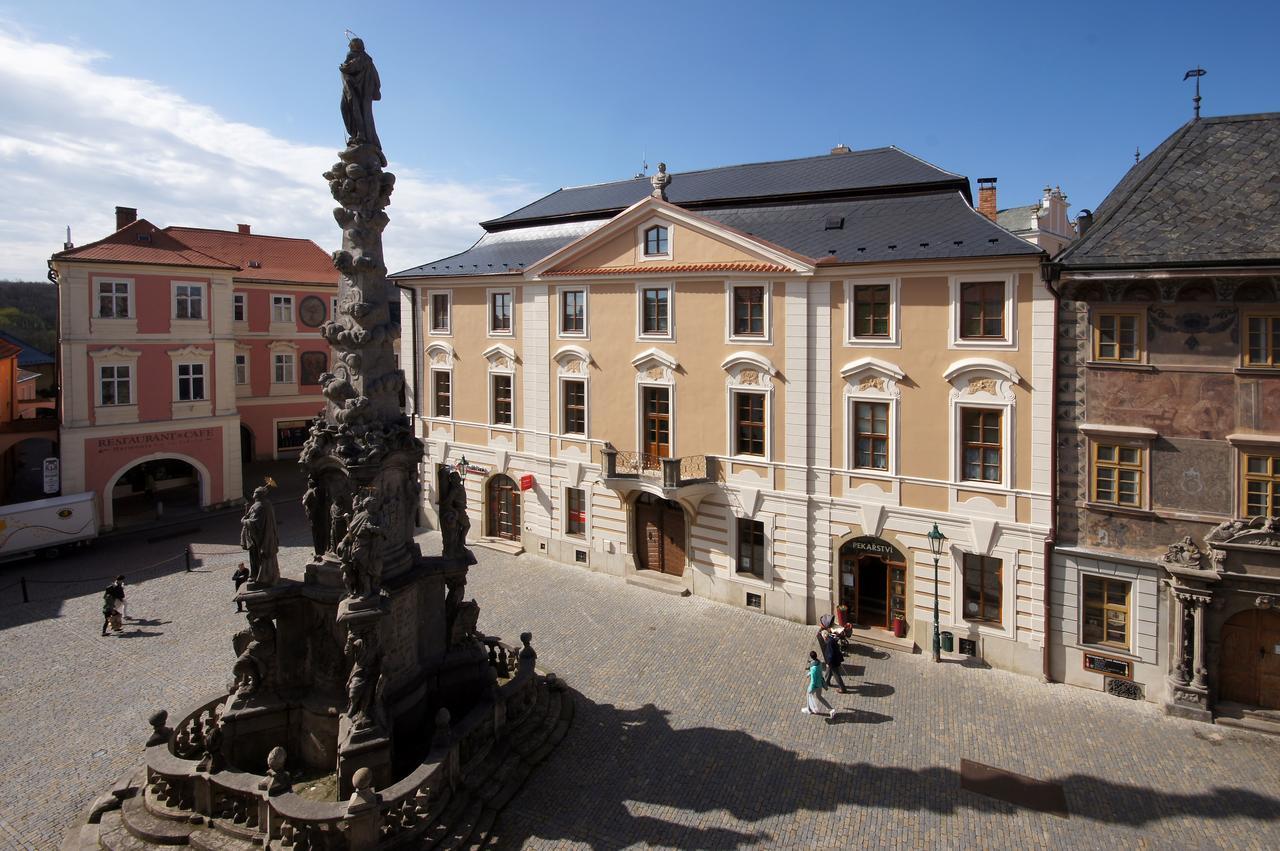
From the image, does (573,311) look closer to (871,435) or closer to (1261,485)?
(871,435)

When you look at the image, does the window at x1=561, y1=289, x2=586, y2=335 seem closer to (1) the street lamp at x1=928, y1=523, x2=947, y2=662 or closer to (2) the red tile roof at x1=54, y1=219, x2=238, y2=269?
(1) the street lamp at x1=928, y1=523, x2=947, y2=662

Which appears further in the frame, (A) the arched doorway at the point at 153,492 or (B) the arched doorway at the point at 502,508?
(A) the arched doorway at the point at 153,492

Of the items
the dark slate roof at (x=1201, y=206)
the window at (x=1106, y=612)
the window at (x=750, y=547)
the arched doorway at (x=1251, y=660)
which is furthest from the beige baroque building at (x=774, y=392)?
the arched doorway at (x=1251, y=660)

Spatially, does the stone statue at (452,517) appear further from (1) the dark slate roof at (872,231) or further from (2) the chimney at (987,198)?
(2) the chimney at (987,198)

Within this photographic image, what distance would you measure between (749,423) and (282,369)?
3157 cm

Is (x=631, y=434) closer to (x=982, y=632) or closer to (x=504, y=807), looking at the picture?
(x=982, y=632)

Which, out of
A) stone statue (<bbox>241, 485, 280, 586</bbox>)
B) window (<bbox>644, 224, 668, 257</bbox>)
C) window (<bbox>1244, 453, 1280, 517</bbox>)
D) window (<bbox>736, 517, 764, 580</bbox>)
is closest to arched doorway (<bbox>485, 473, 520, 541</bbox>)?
window (<bbox>736, 517, 764, 580</bbox>)

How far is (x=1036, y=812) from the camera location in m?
12.2

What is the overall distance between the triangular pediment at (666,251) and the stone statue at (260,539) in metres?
14.1

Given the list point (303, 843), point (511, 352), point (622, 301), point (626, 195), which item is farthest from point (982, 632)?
point (626, 195)

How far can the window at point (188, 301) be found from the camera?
30.6 m

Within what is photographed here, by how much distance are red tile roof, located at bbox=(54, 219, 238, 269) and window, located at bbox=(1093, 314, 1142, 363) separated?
32084 mm

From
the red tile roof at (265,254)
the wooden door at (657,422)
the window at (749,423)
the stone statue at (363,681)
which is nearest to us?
the stone statue at (363,681)

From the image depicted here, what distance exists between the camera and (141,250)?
98.0ft
